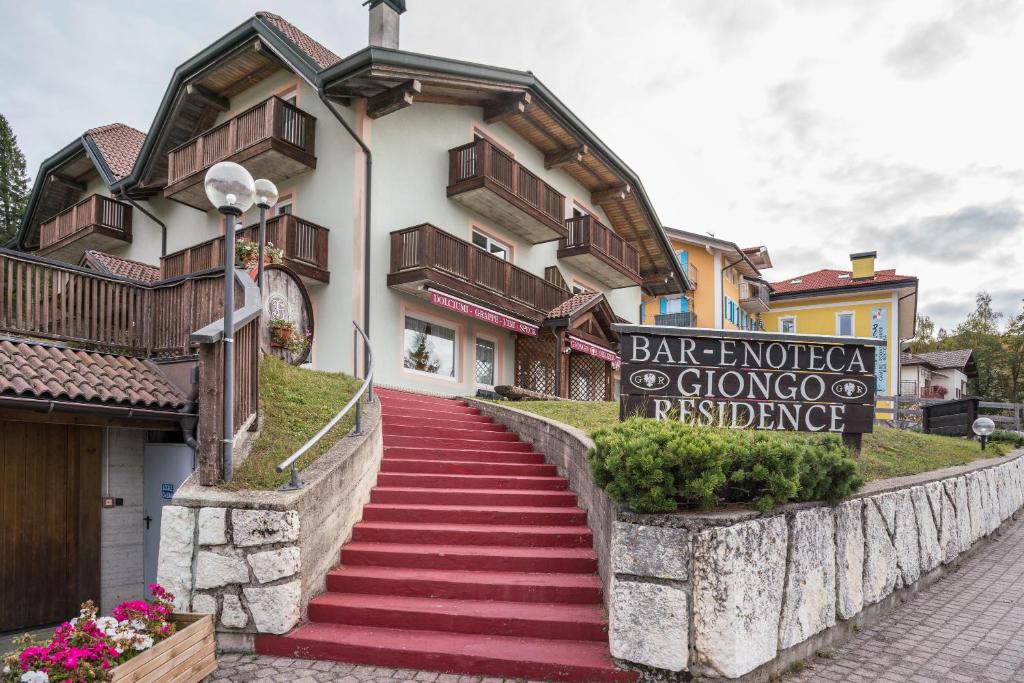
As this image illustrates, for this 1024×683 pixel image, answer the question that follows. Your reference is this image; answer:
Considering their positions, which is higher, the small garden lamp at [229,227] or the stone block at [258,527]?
the small garden lamp at [229,227]

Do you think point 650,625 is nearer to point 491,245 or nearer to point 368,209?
point 368,209

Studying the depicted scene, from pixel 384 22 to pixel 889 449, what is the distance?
14870mm

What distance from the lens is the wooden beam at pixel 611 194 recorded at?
22.4 metres

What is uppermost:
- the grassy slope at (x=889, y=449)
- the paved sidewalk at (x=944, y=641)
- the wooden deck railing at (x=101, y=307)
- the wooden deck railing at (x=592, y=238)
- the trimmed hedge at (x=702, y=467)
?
the wooden deck railing at (x=592, y=238)

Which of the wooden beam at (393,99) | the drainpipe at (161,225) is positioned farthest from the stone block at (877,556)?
the drainpipe at (161,225)

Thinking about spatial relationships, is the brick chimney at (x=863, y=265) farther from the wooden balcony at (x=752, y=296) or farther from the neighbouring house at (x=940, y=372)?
the neighbouring house at (x=940, y=372)

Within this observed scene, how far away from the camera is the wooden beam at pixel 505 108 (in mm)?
16703

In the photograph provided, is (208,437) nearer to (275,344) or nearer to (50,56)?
(275,344)

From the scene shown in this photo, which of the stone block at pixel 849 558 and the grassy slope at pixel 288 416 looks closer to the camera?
the stone block at pixel 849 558

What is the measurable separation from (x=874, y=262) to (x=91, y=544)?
39.3 meters

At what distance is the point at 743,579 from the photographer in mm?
4184

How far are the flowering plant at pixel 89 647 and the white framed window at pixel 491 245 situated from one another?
46.0ft

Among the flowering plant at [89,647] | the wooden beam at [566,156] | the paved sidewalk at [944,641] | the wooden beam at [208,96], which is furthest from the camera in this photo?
the wooden beam at [566,156]

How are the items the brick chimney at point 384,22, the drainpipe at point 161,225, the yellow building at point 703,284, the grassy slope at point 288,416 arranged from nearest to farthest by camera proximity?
the grassy slope at point 288,416 < the brick chimney at point 384,22 < the drainpipe at point 161,225 < the yellow building at point 703,284
